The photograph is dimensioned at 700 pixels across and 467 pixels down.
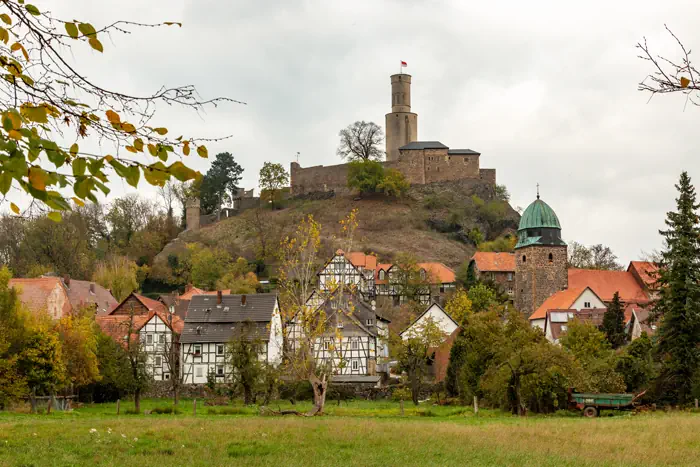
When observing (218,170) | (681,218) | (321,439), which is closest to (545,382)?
(681,218)

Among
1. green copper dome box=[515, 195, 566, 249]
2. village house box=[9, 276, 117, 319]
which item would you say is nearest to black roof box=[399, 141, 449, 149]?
green copper dome box=[515, 195, 566, 249]

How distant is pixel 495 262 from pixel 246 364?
54.0m

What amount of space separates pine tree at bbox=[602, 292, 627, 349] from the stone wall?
17.8 metres

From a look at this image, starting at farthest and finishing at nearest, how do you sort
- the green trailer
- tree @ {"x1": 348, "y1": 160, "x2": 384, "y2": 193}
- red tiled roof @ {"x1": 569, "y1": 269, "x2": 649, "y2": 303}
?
1. tree @ {"x1": 348, "y1": 160, "x2": 384, "y2": 193}
2. red tiled roof @ {"x1": 569, "y1": 269, "x2": 649, "y2": 303}
3. the green trailer

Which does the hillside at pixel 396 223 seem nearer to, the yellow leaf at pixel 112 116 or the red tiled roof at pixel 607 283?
the red tiled roof at pixel 607 283

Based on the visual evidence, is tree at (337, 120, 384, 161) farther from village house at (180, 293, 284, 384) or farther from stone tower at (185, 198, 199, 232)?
village house at (180, 293, 284, 384)

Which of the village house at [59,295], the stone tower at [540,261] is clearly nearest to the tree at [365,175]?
the stone tower at [540,261]

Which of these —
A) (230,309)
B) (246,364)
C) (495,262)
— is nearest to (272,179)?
(495,262)

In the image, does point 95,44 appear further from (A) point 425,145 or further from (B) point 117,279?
(A) point 425,145

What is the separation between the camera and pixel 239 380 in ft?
135

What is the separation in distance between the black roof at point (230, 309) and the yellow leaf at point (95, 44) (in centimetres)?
4736

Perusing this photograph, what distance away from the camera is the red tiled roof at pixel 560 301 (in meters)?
68.2

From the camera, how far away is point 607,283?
7288 cm

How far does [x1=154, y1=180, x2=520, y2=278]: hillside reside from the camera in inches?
4124
